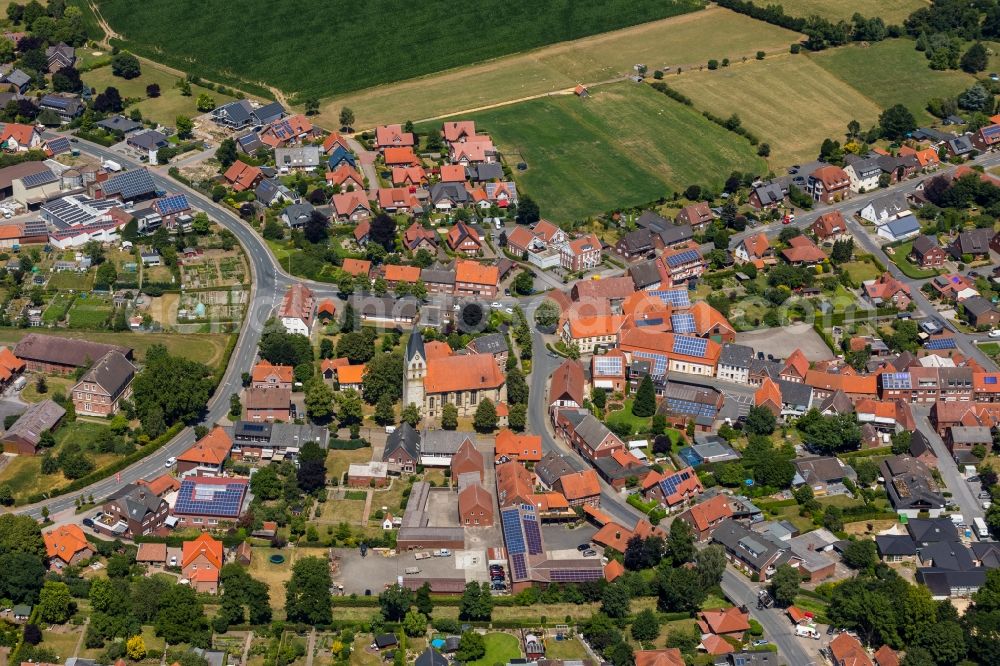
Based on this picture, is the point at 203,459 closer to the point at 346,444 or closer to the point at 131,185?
the point at 346,444

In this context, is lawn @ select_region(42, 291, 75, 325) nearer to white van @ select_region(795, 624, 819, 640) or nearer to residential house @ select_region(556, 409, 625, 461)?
residential house @ select_region(556, 409, 625, 461)

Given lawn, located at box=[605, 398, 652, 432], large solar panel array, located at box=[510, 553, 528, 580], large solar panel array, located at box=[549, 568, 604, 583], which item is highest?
large solar panel array, located at box=[510, 553, 528, 580]

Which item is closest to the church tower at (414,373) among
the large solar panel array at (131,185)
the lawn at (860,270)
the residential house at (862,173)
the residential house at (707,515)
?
the residential house at (707,515)

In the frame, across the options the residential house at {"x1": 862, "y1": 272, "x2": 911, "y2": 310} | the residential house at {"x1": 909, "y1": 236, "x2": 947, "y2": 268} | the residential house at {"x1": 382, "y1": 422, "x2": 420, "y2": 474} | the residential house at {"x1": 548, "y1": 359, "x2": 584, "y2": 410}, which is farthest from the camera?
the residential house at {"x1": 909, "y1": 236, "x2": 947, "y2": 268}

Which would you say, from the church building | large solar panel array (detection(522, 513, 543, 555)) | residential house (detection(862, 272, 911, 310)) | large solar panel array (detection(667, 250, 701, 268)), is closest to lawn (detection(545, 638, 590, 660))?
large solar panel array (detection(522, 513, 543, 555))

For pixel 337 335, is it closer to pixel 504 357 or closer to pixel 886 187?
pixel 504 357

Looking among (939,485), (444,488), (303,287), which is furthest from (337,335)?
(939,485)

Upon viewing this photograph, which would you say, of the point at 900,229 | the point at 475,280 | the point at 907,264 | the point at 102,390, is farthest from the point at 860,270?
the point at 102,390
